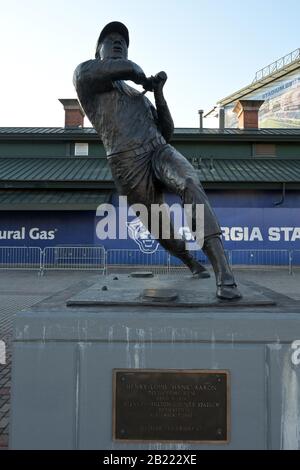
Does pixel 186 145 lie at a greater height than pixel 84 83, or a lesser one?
greater

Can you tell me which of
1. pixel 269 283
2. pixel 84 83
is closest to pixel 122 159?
pixel 84 83

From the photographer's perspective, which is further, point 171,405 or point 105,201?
point 105,201

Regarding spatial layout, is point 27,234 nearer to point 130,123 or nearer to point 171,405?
point 130,123

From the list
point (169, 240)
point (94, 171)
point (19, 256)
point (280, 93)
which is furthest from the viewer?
point (280, 93)

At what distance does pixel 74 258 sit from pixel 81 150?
7.67 m

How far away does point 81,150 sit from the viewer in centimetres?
2289

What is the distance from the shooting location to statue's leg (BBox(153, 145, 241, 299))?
2.99 m

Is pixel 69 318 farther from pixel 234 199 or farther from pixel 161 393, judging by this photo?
pixel 234 199

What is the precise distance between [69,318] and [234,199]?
17.7m

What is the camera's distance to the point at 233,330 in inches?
102

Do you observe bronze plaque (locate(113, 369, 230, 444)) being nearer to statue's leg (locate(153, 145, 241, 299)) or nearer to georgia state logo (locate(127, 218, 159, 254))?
statue's leg (locate(153, 145, 241, 299))

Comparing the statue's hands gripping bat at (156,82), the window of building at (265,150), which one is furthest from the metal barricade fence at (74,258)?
the statue's hands gripping bat at (156,82)

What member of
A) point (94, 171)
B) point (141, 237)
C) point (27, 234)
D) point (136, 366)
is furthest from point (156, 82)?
point (94, 171)
